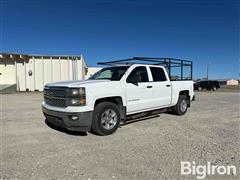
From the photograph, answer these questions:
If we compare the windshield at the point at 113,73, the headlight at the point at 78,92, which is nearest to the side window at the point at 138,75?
the windshield at the point at 113,73

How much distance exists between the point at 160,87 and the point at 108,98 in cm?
229

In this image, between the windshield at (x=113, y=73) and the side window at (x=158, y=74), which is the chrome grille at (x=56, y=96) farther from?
the side window at (x=158, y=74)

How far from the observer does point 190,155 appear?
4.17m

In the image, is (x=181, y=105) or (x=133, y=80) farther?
(x=181, y=105)

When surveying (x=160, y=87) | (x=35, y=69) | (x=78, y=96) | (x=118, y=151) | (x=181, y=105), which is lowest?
(x=118, y=151)

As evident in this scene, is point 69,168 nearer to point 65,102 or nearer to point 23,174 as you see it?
point 23,174

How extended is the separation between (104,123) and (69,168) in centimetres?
206

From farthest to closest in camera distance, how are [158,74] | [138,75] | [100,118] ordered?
1. [158,74]
2. [138,75]
3. [100,118]

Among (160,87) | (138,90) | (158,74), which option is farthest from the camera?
(158,74)

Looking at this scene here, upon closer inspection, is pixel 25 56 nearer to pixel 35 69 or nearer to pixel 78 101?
pixel 35 69

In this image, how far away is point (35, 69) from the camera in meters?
25.9

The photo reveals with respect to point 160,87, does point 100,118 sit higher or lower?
lower

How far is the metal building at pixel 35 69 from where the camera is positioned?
25078 millimetres

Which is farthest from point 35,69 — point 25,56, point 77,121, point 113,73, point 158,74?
point 77,121
